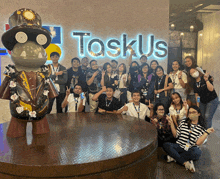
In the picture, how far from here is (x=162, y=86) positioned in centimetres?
393

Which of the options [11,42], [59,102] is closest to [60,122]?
[11,42]

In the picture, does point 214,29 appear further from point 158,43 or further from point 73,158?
point 73,158

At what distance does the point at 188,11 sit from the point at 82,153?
8.23m

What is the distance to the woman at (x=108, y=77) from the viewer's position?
4138 millimetres

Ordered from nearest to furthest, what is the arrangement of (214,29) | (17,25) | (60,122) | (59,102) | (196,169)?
(17,25)
(60,122)
(196,169)
(59,102)
(214,29)

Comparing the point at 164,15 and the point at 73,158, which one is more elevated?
the point at 164,15

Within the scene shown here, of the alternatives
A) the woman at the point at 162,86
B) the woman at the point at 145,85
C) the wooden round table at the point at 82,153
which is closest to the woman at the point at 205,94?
the woman at the point at 162,86

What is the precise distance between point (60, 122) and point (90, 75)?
232cm

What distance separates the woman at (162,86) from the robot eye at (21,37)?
112 inches

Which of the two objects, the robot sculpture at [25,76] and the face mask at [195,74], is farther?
the face mask at [195,74]

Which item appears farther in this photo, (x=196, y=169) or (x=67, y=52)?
(x=67, y=52)

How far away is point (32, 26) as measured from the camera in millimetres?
1560

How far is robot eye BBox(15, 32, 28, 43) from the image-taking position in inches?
62.1

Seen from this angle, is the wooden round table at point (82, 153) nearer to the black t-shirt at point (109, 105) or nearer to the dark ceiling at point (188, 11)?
the black t-shirt at point (109, 105)
